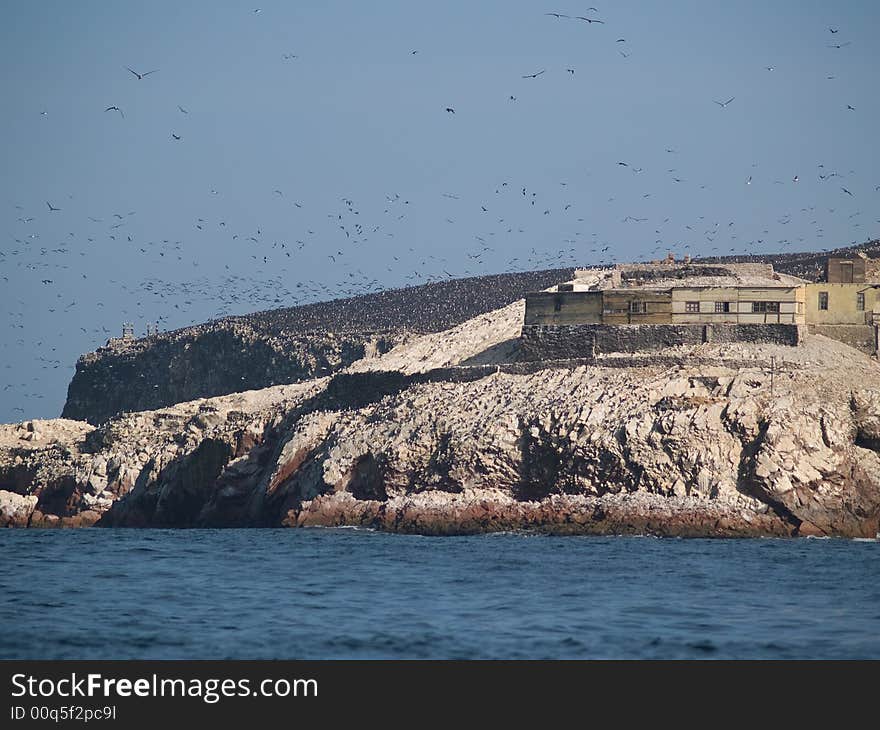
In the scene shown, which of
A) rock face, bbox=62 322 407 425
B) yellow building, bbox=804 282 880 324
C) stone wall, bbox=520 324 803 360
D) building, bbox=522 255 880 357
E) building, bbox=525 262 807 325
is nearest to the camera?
stone wall, bbox=520 324 803 360

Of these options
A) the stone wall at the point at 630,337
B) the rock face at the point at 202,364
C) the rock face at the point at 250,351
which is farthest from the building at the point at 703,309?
the rock face at the point at 250,351

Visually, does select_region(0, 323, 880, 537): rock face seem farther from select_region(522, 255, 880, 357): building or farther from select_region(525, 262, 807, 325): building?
select_region(525, 262, 807, 325): building

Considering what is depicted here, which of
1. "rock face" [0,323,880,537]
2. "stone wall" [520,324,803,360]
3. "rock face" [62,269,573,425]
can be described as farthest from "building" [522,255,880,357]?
"rock face" [62,269,573,425]

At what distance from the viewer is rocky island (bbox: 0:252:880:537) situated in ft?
206

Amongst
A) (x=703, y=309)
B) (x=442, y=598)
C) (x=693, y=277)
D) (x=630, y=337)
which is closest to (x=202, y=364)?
(x=693, y=277)

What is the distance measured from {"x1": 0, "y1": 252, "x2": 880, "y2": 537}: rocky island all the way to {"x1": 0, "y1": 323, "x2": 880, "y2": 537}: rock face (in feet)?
0.26

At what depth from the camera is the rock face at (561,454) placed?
62.6 metres

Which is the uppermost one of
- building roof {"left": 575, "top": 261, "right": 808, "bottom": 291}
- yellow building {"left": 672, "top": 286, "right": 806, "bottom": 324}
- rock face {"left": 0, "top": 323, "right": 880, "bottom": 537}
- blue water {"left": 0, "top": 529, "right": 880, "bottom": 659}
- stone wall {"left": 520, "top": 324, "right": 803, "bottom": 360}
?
building roof {"left": 575, "top": 261, "right": 808, "bottom": 291}

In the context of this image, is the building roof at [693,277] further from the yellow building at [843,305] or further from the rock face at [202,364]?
the rock face at [202,364]

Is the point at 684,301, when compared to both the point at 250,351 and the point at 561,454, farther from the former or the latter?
the point at 250,351

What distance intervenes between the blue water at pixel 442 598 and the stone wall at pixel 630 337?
1312 cm

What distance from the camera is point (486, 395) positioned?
71.2 m

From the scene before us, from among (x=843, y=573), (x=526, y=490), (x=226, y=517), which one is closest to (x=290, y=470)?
(x=226, y=517)
